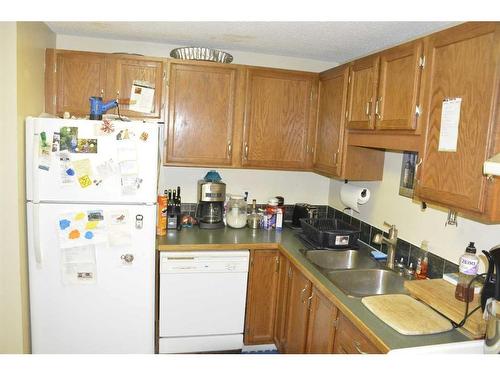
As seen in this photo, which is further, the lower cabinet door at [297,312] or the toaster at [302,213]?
the toaster at [302,213]

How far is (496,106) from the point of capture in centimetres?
123

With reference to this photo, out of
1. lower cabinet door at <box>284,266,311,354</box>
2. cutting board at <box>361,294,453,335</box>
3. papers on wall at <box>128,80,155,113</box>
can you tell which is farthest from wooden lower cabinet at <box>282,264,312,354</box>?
papers on wall at <box>128,80,155,113</box>

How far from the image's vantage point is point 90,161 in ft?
6.65

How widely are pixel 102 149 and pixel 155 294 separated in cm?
100

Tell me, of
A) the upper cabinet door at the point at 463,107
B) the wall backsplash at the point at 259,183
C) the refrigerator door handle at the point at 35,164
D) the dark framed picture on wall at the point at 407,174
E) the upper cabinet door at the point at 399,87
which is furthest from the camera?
the wall backsplash at the point at 259,183

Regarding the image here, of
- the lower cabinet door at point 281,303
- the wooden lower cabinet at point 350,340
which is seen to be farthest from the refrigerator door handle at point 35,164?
the wooden lower cabinet at point 350,340

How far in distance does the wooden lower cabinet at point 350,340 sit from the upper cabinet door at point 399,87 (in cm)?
94

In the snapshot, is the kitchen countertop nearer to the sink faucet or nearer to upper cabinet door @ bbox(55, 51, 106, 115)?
the sink faucet

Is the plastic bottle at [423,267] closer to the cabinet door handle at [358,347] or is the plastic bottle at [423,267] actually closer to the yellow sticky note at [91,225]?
the cabinet door handle at [358,347]

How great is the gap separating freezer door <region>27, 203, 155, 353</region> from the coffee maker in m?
0.64

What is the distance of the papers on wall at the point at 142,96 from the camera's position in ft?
8.10

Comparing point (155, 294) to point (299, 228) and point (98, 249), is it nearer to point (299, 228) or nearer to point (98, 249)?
point (98, 249)

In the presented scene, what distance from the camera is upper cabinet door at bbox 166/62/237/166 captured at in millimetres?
2518

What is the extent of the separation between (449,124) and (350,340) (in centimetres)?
100
